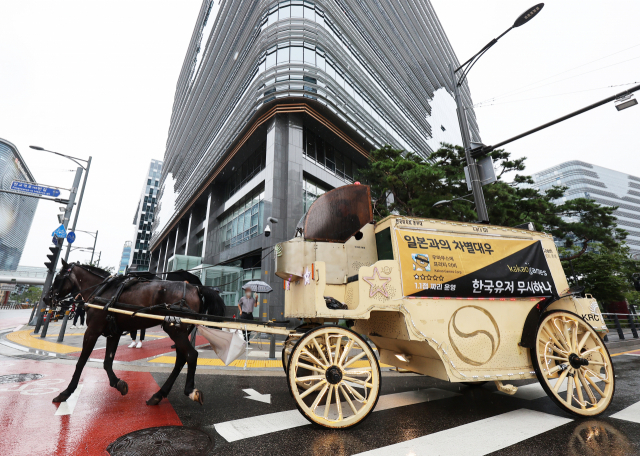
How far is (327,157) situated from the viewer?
73.4ft

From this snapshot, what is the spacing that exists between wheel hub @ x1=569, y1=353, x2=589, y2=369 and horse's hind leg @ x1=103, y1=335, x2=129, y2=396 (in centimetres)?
595

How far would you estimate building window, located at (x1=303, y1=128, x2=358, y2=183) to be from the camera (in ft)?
68.3

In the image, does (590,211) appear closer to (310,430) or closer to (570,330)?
(570,330)

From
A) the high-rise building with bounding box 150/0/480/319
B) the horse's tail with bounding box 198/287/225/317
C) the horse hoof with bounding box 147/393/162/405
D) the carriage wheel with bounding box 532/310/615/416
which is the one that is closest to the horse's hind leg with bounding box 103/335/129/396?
the horse hoof with bounding box 147/393/162/405

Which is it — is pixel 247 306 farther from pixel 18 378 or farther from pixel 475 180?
pixel 475 180

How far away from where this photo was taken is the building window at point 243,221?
811 inches

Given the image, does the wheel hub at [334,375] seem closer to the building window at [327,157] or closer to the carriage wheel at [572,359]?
the carriage wheel at [572,359]

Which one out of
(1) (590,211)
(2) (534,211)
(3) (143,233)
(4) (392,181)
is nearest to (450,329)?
(4) (392,181)

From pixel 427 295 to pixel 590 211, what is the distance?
21768mm

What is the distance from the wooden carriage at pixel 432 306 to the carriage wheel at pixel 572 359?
14 mm

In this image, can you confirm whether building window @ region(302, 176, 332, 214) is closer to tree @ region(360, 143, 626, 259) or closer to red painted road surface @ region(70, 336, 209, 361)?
tree @ region(360, 143, 626, 259)

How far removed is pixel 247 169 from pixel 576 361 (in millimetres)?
23432

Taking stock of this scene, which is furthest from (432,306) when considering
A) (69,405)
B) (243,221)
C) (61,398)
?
(243,221)

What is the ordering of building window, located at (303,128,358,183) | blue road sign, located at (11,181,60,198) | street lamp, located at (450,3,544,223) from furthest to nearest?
building window, located at (303,128,358,183)
blue road sign, located at (11,181,60,198)
street lamp, located at (450,3,544,223)
